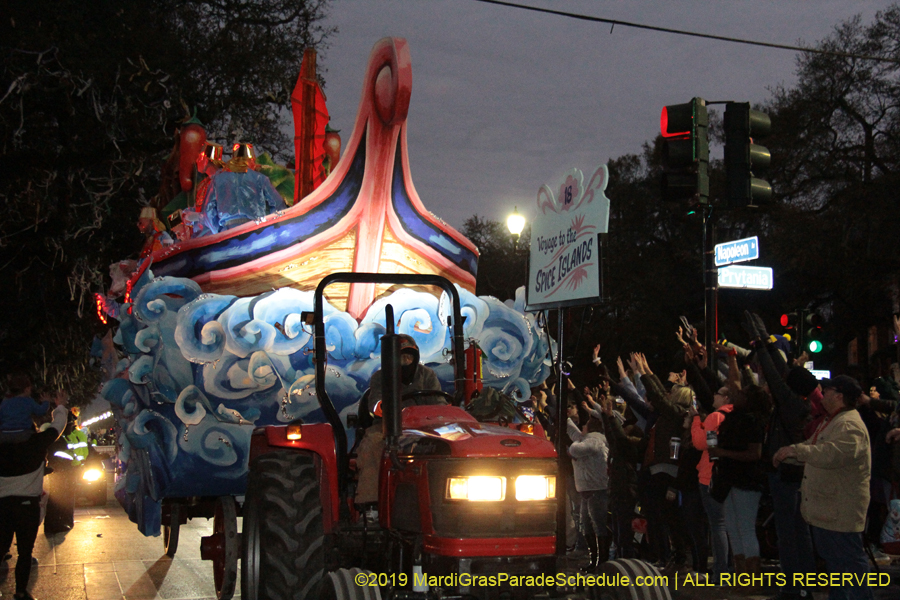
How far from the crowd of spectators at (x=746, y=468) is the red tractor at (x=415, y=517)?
2246mm

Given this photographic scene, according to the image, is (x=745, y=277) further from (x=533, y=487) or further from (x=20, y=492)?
(x=20, y=492)

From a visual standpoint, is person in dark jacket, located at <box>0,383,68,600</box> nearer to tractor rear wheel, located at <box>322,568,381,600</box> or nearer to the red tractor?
the red tractor

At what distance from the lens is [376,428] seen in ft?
18.9

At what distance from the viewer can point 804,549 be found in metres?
7.41

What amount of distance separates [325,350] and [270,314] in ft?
10.6

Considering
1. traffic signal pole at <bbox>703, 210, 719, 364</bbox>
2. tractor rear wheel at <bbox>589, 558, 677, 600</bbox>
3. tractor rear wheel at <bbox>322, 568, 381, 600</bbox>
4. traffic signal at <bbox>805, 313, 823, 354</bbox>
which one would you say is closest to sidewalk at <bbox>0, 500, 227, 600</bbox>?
tractor rear wheel at <bbox>322, 568, 381, 600</bbox>

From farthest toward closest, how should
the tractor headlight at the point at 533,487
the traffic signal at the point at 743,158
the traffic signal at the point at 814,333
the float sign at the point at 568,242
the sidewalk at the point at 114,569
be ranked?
the traffic signal at the point at 814,333 < the sidewalk at the point at 114,569 < the traffic signal at the point at 743,158 < the float sign at the point at 568,242 < the tractor headlight at the point at 533,487

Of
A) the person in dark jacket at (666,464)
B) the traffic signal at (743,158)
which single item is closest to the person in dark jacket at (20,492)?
the person in dark jacket at (666,464)

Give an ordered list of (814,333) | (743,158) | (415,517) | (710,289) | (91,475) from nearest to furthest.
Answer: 1. (415,517)
2. (743,158)
3. (710,289)
4. (814,333)
5. (91,475)

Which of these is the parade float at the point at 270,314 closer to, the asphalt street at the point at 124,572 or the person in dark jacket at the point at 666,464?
the asphalt street at the point at 124,572

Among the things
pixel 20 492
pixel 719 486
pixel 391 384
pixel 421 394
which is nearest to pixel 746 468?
pixel 719 486

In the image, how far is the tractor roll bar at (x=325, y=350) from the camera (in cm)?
611

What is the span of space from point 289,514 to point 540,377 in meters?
5.55

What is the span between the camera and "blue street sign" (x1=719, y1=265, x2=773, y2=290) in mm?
9836
